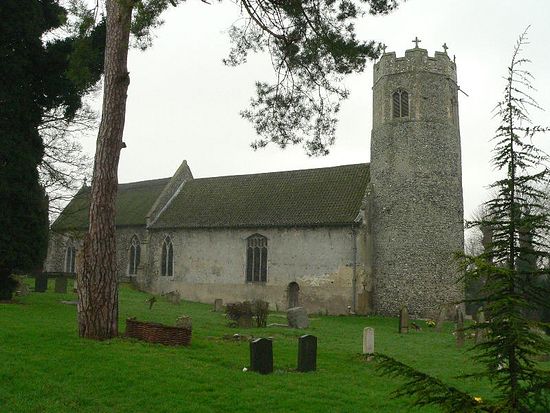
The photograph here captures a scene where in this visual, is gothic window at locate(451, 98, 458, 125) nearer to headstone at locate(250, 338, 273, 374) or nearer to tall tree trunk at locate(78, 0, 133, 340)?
tall tree trunk at locate(78, 0, 133, 340)

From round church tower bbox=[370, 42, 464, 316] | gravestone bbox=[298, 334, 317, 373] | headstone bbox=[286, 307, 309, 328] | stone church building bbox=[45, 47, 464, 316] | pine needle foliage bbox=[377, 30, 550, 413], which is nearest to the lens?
pine needle foliage bbox=[377, 30, 550, 413]

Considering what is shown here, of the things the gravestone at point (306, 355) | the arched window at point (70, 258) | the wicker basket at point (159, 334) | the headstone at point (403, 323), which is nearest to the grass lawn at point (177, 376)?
the gravestone at point (306, 355)

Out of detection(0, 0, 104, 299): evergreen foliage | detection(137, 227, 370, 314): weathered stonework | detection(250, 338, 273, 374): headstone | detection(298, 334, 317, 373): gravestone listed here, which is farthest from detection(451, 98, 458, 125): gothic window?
detection(250, 338, 273, 374): headstone

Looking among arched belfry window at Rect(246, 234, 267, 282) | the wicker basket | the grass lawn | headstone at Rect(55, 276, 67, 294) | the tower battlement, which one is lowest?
the grass lawn

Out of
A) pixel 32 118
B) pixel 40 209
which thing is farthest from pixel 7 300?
pixel 32 118

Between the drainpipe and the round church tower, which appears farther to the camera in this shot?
the round church tower

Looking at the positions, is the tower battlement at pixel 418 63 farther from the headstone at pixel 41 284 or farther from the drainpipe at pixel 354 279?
the headstone at pixel 41 284

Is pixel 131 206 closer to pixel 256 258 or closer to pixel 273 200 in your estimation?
pixel 273 200

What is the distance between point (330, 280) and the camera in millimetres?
27891

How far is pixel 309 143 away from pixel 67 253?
94.8ft

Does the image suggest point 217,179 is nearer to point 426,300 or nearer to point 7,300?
point 426,300

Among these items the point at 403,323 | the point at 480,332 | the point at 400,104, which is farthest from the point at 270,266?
the point at 480,332

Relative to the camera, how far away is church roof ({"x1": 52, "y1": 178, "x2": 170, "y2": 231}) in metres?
36.0

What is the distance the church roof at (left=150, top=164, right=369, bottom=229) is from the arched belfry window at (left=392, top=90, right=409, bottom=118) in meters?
3.76
